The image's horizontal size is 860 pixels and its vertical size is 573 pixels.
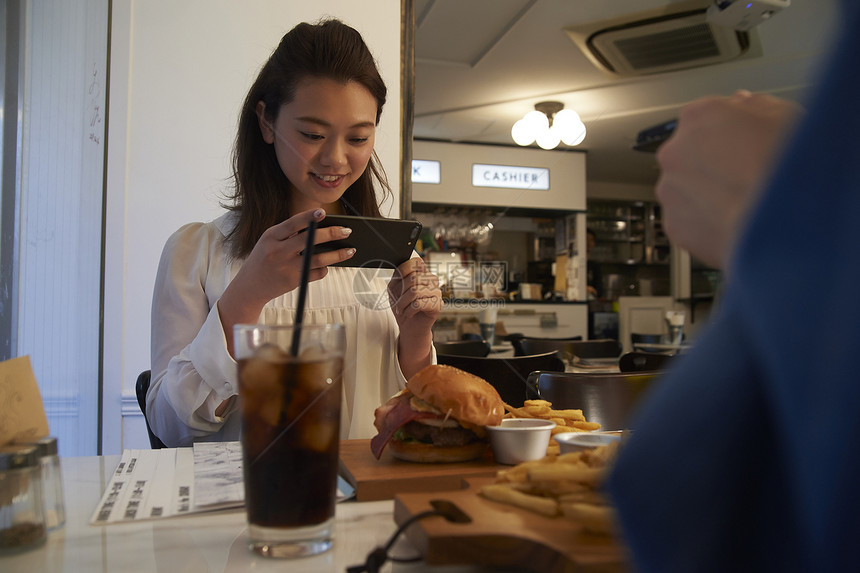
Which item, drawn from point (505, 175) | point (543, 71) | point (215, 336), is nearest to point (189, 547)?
point (215, 336)

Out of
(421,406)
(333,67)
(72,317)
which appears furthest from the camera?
(72,317)

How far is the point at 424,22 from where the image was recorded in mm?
3857

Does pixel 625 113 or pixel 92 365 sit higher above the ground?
pixel 625 113

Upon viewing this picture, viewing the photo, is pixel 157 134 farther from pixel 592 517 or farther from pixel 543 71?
pixel 543 71

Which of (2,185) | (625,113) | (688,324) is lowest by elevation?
(688,324)

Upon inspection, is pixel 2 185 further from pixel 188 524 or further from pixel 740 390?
pixel 740 390

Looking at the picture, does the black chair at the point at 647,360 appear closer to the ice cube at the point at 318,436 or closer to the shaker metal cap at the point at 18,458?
the ice cube at the point at 318,436

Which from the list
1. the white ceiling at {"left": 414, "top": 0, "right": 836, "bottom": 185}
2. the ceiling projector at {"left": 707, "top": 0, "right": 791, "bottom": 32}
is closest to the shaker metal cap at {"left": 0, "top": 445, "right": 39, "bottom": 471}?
the white ceiling at {"left": 414, "top": 0, "right": 836, "bottom": 185}

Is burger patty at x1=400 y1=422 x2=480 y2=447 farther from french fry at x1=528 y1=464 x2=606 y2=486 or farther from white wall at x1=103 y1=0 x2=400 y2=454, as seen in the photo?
white wall at x1=103 y1=0 x2=400 y2=454

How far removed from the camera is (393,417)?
2.54 feet

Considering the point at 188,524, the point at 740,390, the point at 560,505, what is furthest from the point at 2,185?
the point at 740,390

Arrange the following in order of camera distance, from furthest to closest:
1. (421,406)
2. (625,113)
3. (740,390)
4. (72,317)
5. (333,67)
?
(625,113) → (72,317) → (333,67) → (421,406) → (740,390)

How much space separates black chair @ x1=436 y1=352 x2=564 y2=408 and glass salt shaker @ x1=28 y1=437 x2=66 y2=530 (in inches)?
46.0

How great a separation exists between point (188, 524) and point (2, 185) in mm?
1154
